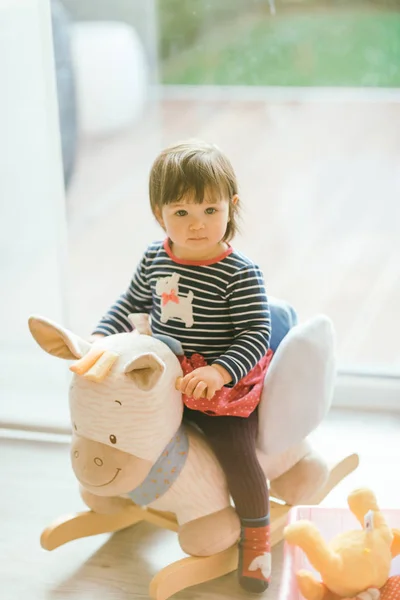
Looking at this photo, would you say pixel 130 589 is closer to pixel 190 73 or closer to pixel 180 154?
pixel 180 154

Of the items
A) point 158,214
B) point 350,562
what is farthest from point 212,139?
point 350,562

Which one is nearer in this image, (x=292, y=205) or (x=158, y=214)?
(x=158, y=214)

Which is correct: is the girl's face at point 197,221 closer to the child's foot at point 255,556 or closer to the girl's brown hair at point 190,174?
the girl's brown hair at point 190,174

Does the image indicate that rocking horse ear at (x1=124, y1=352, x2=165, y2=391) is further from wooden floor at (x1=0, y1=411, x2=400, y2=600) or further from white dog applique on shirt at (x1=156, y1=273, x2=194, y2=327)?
wooden floor at (x1=0, y1=411, x2=400, y2=600)

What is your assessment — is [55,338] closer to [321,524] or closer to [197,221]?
[197,221]

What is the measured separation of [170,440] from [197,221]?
30 cm

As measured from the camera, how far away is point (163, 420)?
1118mm

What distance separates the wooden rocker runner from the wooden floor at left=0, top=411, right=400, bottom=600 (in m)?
0.04

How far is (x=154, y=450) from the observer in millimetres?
1124

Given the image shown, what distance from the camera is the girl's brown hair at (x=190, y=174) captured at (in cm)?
110

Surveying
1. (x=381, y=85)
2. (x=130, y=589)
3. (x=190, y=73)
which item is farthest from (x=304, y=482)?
(x=190, y=73)

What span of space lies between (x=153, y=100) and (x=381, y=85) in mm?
659

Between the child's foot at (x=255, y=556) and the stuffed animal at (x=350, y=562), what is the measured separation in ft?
0.48

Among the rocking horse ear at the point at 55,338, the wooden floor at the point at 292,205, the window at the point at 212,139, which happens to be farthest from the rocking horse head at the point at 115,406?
the wooden floor at the point at 292,205
